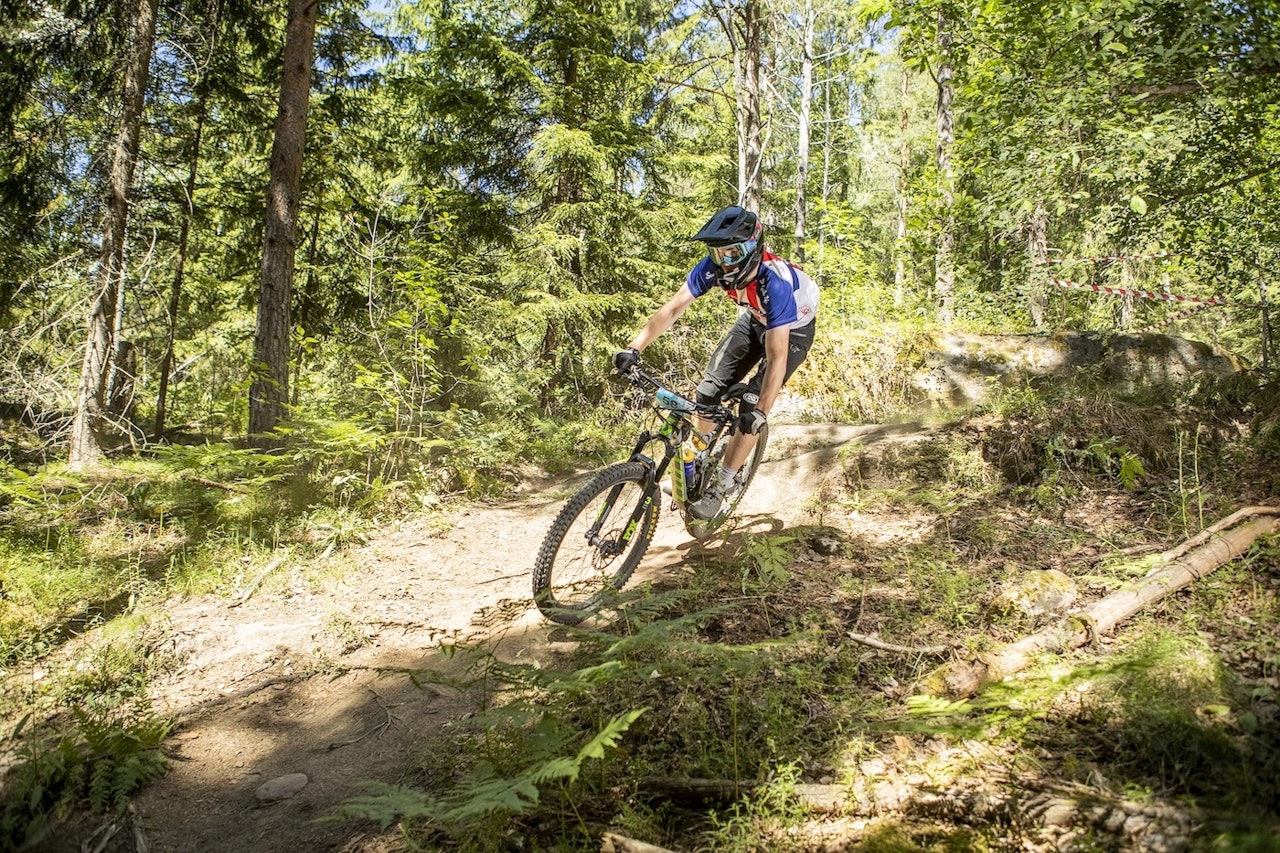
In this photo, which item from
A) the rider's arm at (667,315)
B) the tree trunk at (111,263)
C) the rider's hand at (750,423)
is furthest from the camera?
the tree trunk at (111,263)

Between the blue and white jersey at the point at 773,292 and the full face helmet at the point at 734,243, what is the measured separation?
0.09m

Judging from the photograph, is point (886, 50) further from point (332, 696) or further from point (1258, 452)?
point (332, 696)

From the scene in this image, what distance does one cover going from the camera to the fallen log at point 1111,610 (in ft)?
8.95

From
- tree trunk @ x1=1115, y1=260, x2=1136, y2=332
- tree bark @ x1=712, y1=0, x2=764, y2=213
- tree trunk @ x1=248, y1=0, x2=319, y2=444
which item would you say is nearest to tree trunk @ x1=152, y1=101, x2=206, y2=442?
tree trunk @ x1=248, y1=0, x2=319, y2=444

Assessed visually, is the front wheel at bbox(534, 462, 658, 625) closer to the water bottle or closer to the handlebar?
the water bottle

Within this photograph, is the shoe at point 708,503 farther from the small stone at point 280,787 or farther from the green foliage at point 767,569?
the small stone at point 280,787

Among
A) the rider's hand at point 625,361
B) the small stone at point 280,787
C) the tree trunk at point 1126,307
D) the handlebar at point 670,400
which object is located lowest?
the small stone at point 280,787

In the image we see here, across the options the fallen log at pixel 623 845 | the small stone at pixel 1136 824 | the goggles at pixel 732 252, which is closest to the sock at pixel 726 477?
the goggles at pixel 732 252

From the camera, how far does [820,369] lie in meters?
9.85

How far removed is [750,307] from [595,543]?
2081 millimetres

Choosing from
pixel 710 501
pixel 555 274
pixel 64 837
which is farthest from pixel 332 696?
pixel 555 274

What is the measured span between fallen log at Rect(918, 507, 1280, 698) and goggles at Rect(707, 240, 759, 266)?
2796 mm

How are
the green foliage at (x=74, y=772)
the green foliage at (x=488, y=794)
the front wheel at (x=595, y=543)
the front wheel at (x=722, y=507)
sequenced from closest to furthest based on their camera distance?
1. the green foliage at (x=488, y=794)
2. the green foliage at (x=74, y=772)
3. the front wheel at (x=595, y=543)
4. the front wheel at (x=722, y=507)

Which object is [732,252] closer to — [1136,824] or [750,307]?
[750,307]
